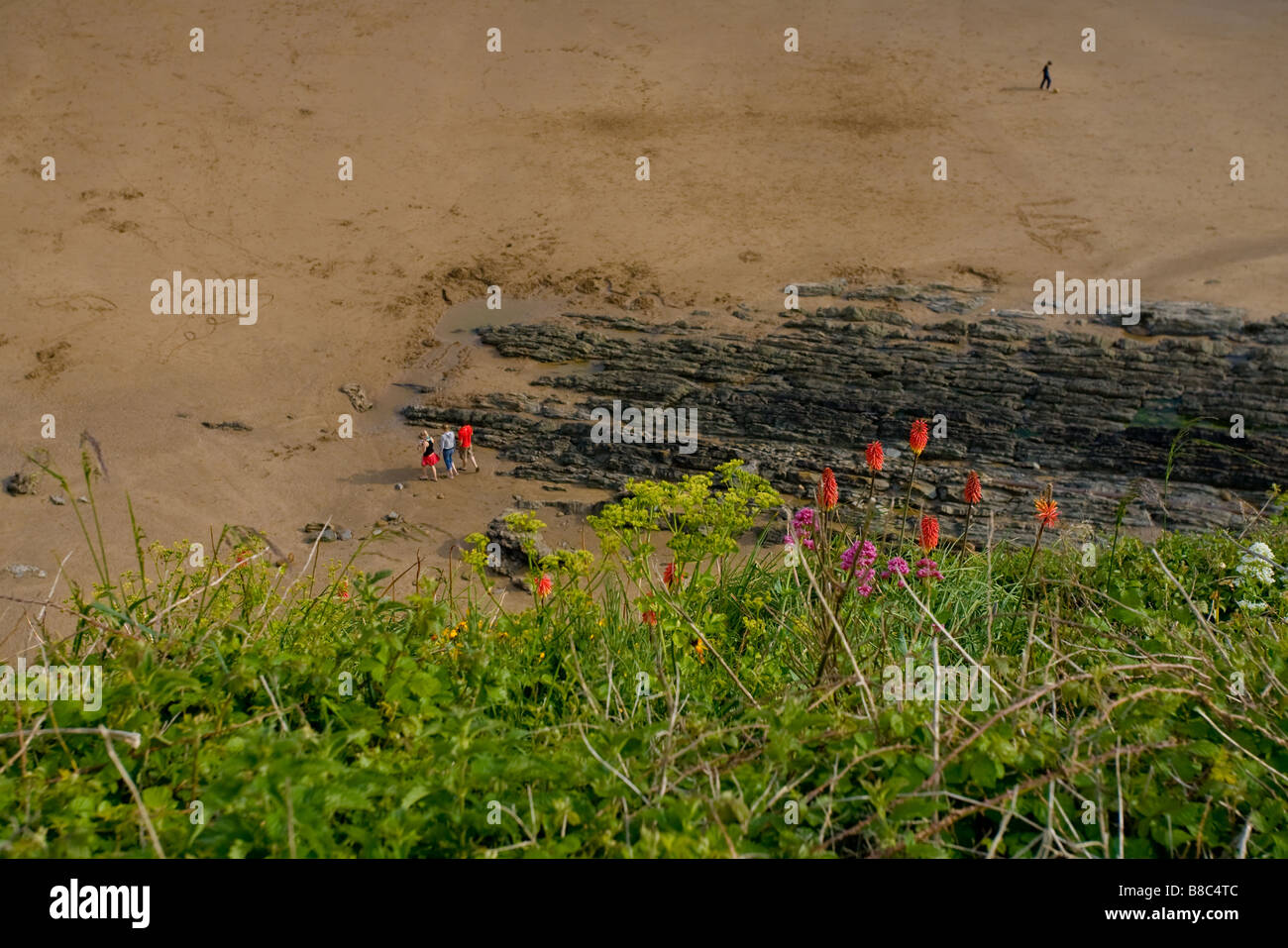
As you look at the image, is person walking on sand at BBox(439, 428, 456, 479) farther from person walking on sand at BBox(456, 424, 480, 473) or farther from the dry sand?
the dry sand

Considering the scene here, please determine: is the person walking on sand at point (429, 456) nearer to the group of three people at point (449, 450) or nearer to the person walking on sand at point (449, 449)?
the group of three people at point (449, 450)

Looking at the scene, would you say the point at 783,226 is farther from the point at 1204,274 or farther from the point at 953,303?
the point at 1204,274

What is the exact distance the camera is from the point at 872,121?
2428 centimetres

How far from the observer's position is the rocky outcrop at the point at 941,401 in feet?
40.4

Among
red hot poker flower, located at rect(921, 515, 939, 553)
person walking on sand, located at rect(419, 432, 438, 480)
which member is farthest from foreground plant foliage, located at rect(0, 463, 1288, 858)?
person walking on sand, located at rect(419, 432, 438, 480)

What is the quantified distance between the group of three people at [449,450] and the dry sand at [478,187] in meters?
0.32

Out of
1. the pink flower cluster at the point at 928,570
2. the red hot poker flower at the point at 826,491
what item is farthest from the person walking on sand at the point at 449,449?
the red hot poker flower at the point at 826,491

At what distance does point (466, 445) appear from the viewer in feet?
42.9

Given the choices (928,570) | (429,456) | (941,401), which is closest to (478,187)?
(429,456)

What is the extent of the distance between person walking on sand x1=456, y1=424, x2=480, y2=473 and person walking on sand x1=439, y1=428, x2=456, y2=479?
0.14 m

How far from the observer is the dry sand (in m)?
14.3

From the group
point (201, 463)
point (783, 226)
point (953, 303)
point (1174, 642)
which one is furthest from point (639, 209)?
point (1174, 642)

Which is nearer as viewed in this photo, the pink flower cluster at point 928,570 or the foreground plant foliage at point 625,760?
the foreground plant foliage at point 625,760
